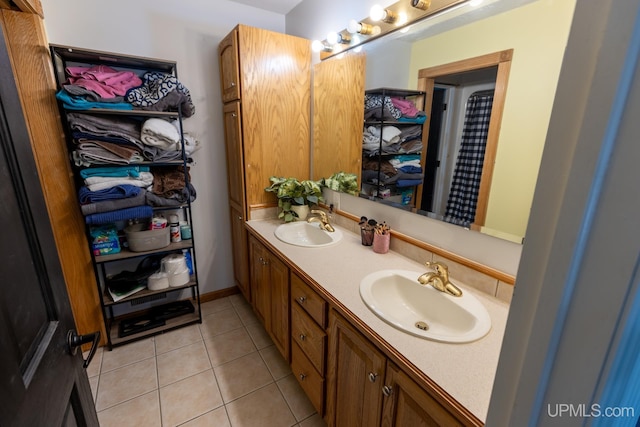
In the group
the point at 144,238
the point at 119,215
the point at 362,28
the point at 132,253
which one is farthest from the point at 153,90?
the point at 362,28

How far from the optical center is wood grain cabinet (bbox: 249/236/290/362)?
1.57 meters

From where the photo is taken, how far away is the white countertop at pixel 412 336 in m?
0.73

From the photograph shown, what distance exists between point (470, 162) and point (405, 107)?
0.47 m

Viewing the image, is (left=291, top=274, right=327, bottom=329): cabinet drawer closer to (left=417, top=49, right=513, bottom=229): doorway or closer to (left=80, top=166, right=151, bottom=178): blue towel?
(left=417, top=49, right=513, bottom=229): doorway

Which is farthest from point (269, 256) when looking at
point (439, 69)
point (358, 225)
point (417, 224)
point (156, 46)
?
point (156, 46)

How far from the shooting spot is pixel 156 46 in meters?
1.95

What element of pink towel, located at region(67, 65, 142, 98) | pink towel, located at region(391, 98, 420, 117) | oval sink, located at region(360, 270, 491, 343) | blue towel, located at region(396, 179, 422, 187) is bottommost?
oval sink, located at region(360, 270, 491, 343)

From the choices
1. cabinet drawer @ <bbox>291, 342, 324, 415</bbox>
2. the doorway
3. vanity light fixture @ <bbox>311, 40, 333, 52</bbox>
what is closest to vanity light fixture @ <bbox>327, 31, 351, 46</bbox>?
vanity light fixture @ <bbox>311, 40, 333, 52</bbox>

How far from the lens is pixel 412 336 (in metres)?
0.89

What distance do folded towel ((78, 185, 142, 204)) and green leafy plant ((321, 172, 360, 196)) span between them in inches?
47.9

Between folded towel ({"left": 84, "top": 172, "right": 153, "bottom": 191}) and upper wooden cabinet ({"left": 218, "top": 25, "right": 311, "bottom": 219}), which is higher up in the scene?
upper wooden cabinet ({"left": 218, "top": 25, "right": 311, "bottom": 219})

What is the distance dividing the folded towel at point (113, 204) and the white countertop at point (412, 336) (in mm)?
854

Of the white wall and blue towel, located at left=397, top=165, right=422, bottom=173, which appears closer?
blue towel, located at left=397, top=165, right=422, bottom=173

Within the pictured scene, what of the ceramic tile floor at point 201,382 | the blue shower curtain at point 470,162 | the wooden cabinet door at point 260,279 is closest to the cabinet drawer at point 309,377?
the ceramic tile floor at point 201,382
